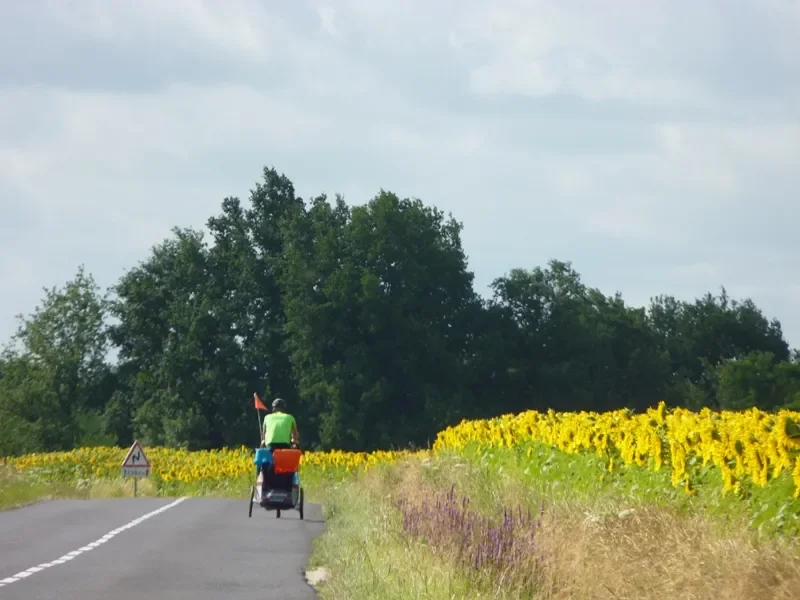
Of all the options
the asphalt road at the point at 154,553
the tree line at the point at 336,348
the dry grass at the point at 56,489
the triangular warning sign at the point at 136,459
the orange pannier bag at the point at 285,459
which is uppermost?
the tree line at the point at 336,348

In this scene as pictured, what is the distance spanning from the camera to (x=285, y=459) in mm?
21562

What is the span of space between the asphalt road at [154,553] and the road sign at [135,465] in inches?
343

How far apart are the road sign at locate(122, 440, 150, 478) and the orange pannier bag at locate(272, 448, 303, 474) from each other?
13429 millimetres

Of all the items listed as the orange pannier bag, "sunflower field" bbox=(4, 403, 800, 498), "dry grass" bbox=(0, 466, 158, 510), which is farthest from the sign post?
the orange pannier bag

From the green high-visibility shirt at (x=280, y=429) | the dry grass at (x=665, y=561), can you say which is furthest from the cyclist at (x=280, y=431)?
the dry grass at (x=665, y=561)

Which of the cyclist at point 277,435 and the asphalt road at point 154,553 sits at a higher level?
the cyclist at point 277,435

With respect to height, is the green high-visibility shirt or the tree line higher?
the tree line

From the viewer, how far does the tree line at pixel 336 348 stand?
224 ft

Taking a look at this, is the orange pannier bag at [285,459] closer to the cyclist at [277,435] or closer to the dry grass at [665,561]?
the cyclist at [277,435]

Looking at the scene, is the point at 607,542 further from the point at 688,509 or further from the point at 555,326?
the point at 555,326

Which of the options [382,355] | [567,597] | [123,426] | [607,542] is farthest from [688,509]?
[123,426]

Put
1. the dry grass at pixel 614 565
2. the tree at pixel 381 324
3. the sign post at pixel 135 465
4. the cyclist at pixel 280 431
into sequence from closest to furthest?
the dry grass at pixel 614 565, the cyclist at pixel 280 431, the sign post at pixel 135 465, the tree at pixel 381 324

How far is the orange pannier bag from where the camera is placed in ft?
70.5

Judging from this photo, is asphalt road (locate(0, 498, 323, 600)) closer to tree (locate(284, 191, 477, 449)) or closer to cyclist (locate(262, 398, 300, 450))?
cyclist (locate(262, 398, 300, 450))
